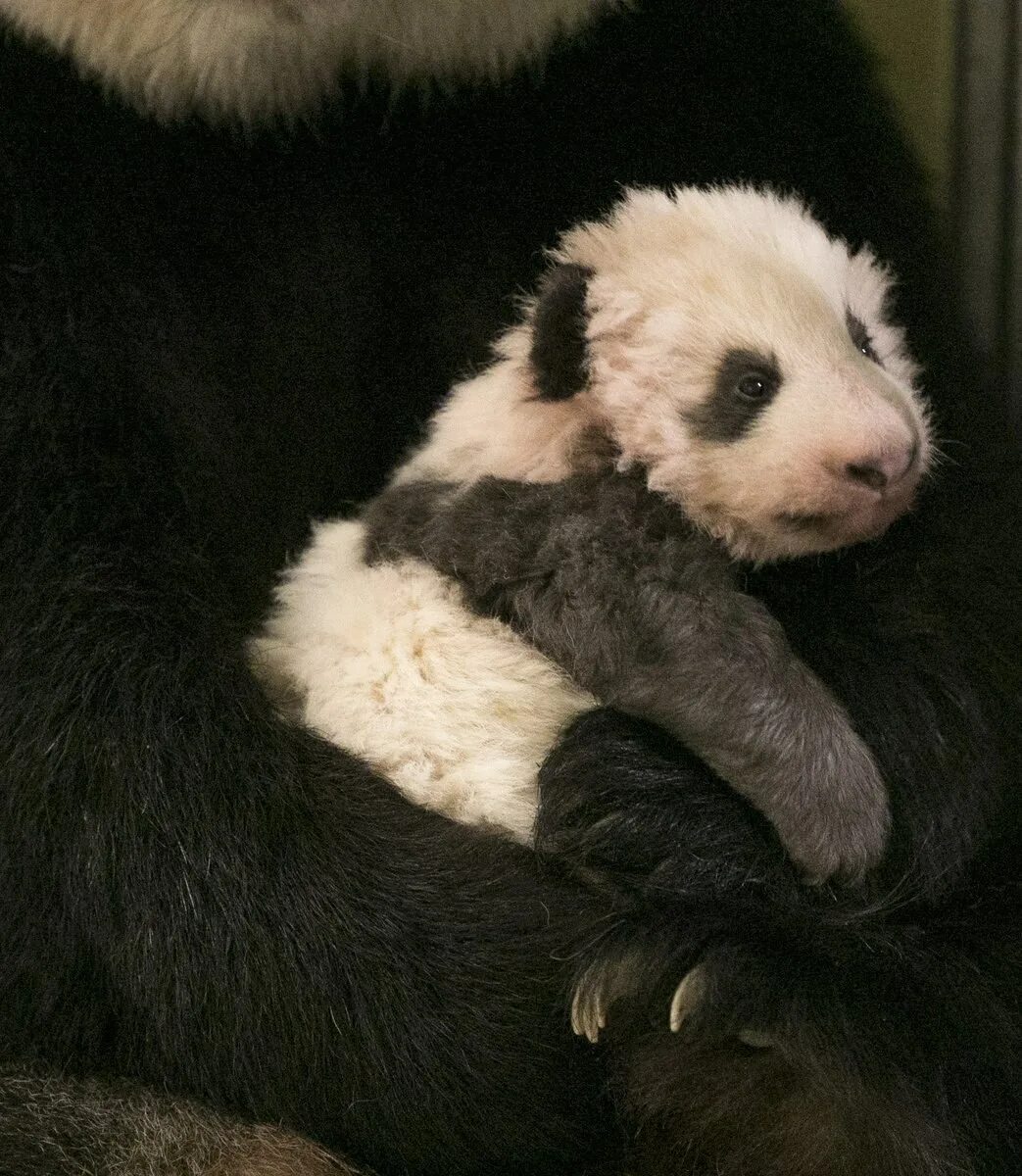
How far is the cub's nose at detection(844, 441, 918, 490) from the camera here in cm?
110

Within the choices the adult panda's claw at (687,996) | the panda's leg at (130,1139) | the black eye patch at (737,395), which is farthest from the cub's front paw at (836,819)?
the panda's leg at (130,1139)

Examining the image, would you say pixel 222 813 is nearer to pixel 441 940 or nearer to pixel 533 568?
pixel 441 940

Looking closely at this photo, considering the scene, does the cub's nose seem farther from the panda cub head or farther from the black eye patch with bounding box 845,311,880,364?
the black eye patch with bounding box 845,311,880,364

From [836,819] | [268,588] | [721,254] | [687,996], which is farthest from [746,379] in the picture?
[268,588]

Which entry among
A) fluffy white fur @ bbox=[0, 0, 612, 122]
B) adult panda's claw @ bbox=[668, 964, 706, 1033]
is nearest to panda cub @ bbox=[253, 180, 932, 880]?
adult panda's claw @ bbox=[668, 964, 706, 1033]

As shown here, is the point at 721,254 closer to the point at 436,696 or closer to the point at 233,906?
the point at 436,696

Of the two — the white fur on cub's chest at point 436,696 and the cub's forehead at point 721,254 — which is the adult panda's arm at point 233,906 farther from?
the cub's forehead at point 721,254

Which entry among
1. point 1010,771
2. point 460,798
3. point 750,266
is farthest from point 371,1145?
point 750,266

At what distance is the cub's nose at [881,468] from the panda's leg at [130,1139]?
697 millimetres

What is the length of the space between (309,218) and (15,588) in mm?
502

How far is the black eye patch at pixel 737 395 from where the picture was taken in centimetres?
117

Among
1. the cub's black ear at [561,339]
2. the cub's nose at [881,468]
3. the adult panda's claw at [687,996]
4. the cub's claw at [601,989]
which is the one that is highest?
the cub's nose at [881,468]

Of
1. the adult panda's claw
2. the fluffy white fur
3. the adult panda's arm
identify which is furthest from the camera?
the fluffy white fur

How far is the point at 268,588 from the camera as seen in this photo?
1522 mm
